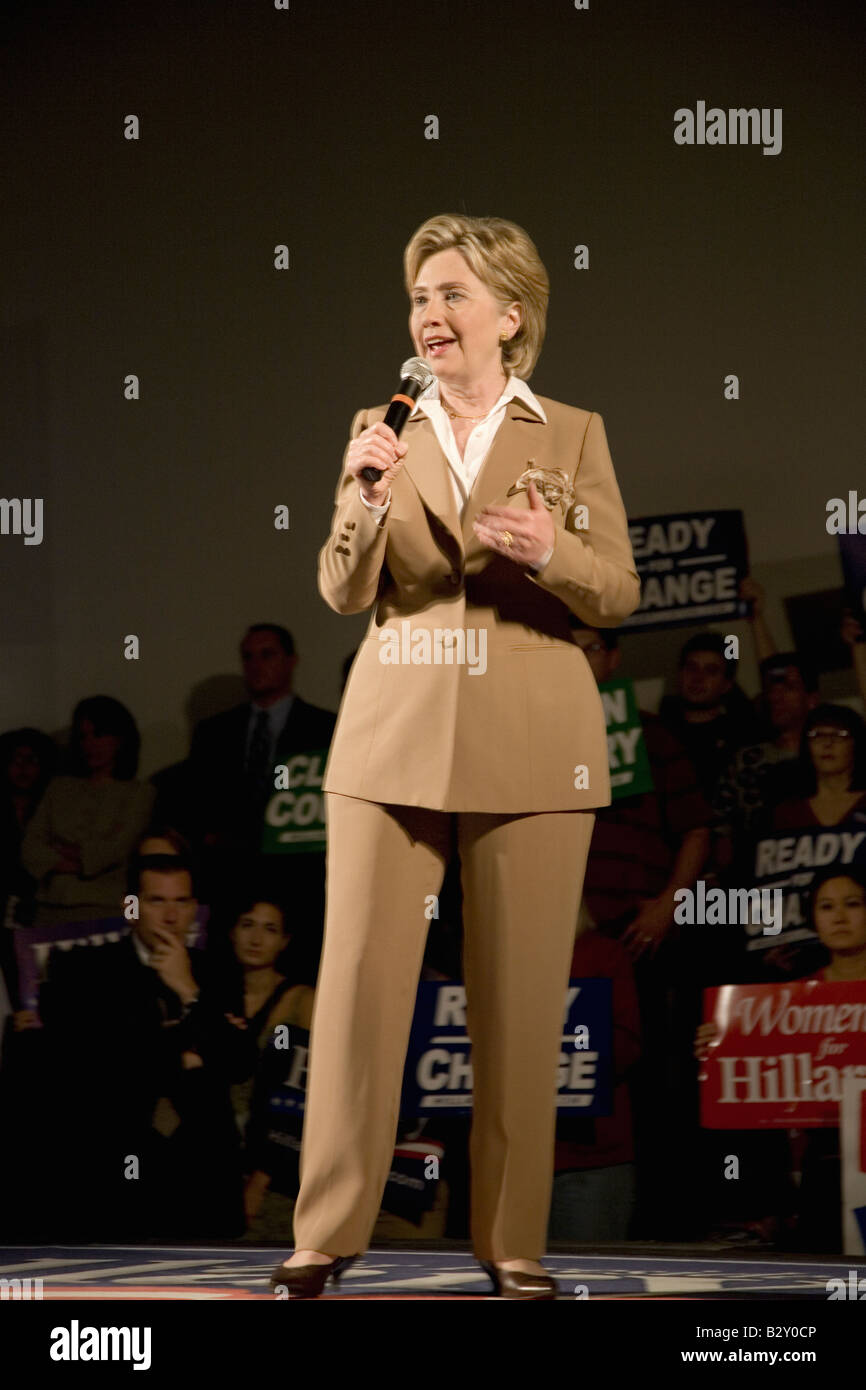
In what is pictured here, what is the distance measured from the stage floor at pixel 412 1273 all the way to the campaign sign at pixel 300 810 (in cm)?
93

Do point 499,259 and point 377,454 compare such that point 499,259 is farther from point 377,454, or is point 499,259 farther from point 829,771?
point 829,771

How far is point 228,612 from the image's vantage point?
12.8 feet

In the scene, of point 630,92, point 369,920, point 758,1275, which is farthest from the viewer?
point 630,92

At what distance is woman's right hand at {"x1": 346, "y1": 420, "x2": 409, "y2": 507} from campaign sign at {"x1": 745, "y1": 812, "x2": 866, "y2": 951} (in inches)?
65.9

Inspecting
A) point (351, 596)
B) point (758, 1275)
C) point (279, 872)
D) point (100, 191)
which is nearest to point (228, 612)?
point (279, 872)

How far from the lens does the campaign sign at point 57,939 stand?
383 centimetres

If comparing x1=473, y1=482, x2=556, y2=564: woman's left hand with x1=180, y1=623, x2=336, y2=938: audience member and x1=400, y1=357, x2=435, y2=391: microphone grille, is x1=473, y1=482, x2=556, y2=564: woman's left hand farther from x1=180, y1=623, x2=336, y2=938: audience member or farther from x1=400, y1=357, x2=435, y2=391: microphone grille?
x1=180, y1=623, x2=336, y2=938: audience member

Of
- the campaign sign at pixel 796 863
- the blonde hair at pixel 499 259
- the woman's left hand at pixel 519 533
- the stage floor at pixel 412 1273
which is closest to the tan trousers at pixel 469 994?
the stage floor at pixel 412 1273

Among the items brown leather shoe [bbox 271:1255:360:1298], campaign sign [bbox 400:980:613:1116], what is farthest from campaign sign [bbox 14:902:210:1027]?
brown leather shoe [bbox 271:1255:360:1298]

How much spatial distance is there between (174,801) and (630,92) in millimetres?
1936

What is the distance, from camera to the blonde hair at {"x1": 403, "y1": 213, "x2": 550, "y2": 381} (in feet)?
8.93

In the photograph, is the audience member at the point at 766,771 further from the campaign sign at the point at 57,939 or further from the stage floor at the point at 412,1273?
the campaign sign at the point at 57,939

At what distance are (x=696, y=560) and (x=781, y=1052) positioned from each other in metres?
1.15

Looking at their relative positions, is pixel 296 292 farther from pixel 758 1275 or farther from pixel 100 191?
pixel 758 1275
